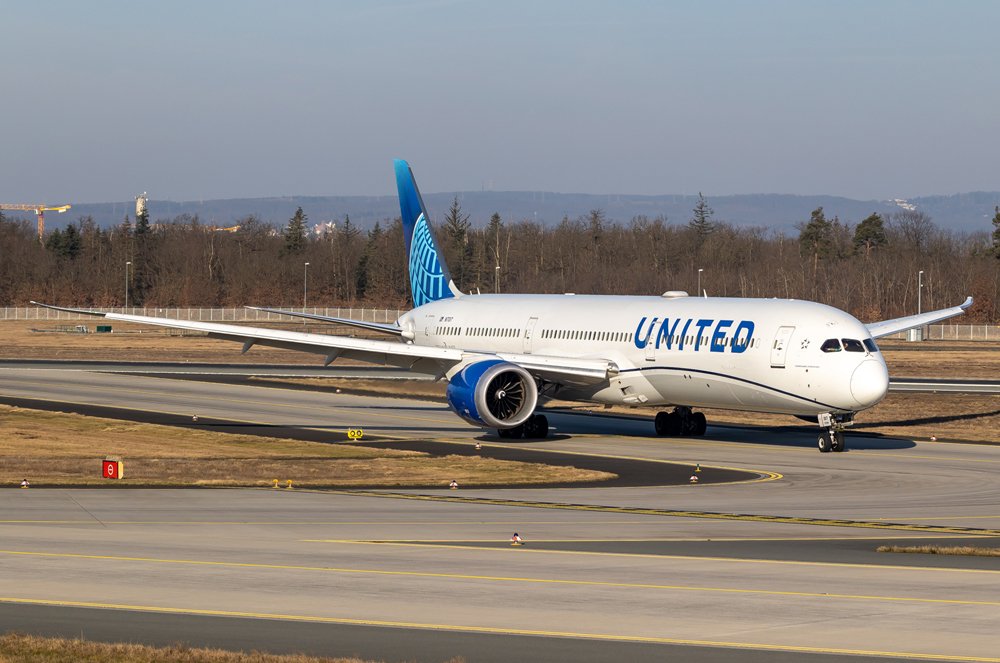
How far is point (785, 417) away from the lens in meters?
54.6

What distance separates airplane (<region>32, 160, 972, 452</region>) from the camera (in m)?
40.3

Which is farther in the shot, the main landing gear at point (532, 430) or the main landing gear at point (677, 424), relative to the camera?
the main landing gear at point (677, 424)

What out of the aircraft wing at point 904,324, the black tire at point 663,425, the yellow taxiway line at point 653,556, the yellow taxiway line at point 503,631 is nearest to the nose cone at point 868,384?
the aircraft wing at point 904,324

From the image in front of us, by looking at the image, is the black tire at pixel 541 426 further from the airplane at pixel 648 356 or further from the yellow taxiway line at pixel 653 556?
the yellow taxiway line at pixel 653 556

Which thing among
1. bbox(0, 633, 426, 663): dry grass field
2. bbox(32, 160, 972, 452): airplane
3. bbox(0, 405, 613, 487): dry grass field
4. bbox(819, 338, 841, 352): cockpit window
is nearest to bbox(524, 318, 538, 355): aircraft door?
bbox(32, 160, 972, 452): airplane

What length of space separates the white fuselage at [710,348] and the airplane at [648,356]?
4cm

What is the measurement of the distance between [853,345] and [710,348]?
4448mm

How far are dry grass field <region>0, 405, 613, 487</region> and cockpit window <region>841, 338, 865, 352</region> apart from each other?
8.82 metres

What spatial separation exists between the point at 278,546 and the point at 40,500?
27.0ft

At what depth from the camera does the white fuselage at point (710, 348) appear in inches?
1571

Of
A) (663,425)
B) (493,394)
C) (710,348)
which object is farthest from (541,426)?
(710,348)

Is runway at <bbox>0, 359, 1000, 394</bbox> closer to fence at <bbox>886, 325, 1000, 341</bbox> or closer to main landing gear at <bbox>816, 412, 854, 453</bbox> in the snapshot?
main landing gear at <bbox>816, 412, 854, 453</bbox>

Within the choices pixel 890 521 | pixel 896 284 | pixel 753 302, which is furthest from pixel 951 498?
pixel 896 284

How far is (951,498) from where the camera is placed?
104 feet
